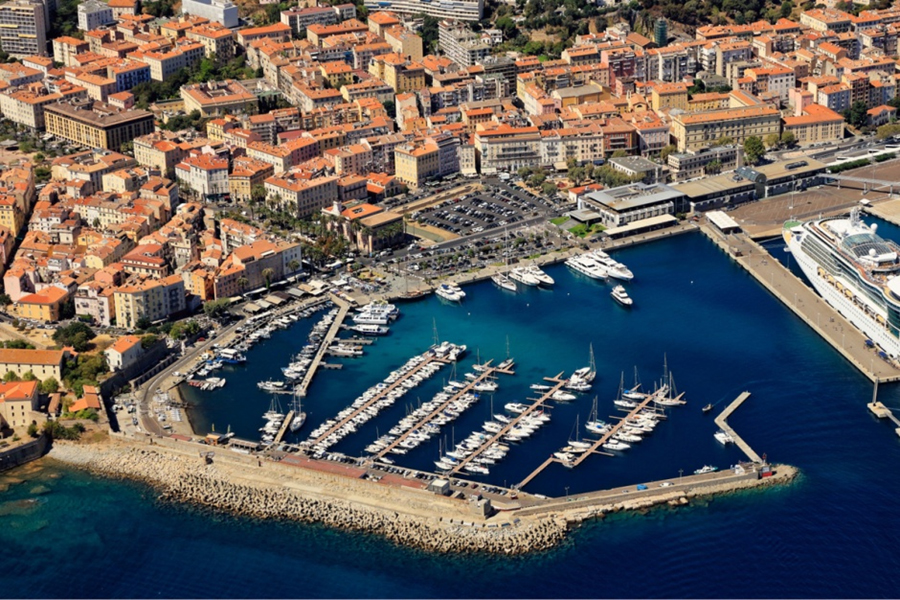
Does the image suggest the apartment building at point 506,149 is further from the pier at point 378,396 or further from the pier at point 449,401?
the pier at point 449,401

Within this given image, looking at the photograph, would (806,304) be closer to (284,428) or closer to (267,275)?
(267,275)

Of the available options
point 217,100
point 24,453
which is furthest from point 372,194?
point 24,453

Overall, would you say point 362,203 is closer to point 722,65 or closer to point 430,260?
point 430,260

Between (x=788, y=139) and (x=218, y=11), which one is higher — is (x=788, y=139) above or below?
below

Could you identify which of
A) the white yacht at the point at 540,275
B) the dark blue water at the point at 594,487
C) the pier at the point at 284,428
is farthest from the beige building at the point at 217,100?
the pier at the point at 284,428

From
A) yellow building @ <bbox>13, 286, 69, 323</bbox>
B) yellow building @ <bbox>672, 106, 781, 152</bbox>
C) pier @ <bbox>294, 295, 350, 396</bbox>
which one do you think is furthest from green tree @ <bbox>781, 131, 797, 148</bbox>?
yellow building @ <bbox>13, 286, 69, 323</bbox>

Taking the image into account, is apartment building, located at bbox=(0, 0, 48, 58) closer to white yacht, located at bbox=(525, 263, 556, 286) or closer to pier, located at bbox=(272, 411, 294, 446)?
white yacht, located at bbox=(525, 263, 556, 286)
